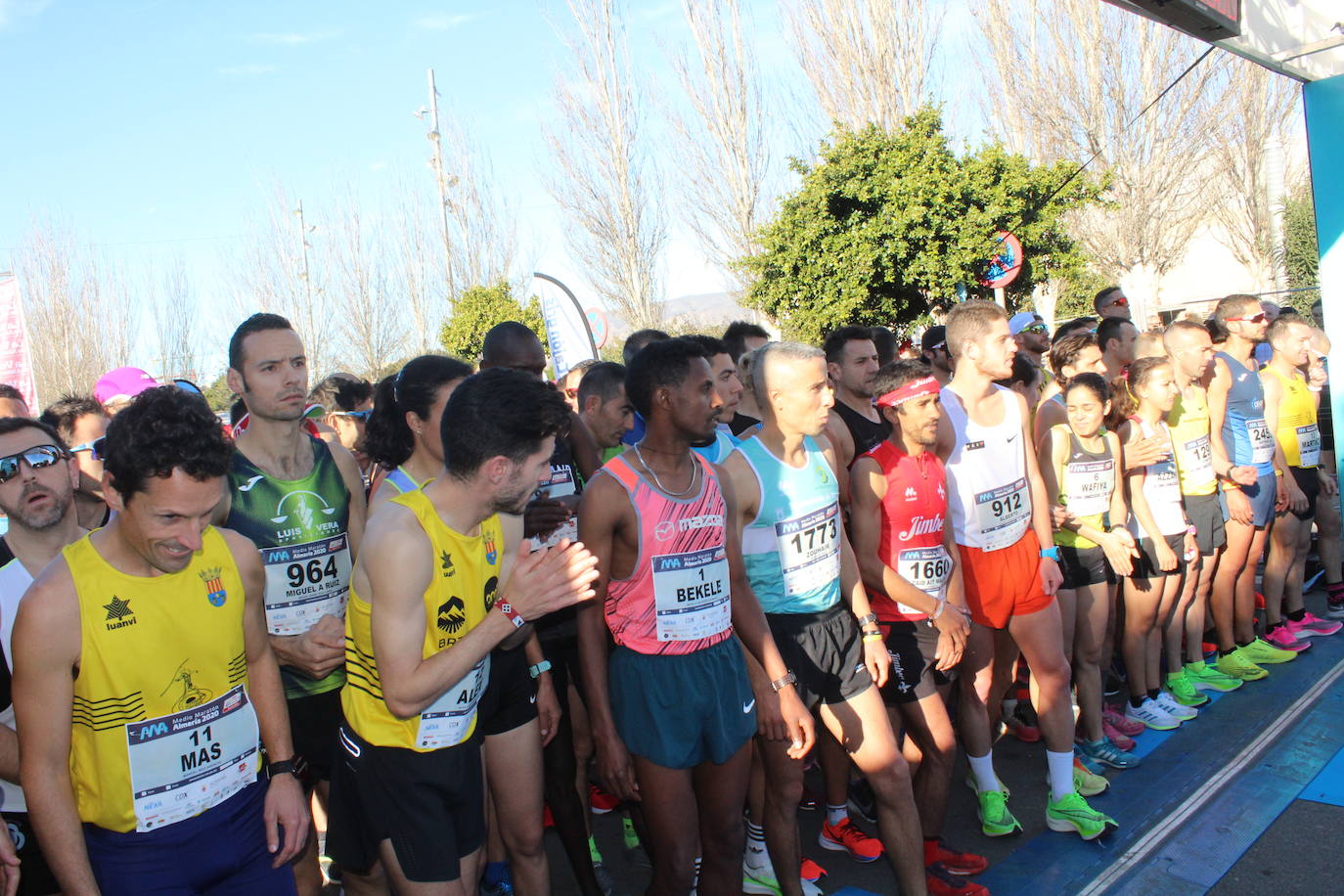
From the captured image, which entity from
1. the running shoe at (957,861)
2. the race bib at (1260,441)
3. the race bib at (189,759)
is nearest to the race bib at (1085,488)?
the running shoe at (957,861)

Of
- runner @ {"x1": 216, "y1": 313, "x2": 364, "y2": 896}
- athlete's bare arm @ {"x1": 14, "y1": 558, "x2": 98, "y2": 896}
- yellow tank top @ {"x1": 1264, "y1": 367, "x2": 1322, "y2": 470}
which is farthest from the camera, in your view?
yellow tank top @ {"x1": 1264, "y1": 367, "x2": 1322, "y2": 470}

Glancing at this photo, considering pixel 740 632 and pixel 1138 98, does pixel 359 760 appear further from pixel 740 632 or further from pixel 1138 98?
pixel 1138 98

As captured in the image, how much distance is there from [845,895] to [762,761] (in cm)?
74

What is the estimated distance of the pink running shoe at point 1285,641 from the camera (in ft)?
20.8

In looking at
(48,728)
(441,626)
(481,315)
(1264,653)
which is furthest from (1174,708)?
(481,315)

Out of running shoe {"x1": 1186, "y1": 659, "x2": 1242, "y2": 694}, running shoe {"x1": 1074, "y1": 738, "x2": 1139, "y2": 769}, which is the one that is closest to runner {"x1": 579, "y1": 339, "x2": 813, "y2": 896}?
running shoe {"x1": 1074, "y1": 738, "x2": 1139, "y2": 769}

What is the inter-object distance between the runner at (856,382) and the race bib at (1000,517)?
0.82 meters

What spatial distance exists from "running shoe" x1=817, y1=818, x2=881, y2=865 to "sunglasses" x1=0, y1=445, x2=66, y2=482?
11.2 feet

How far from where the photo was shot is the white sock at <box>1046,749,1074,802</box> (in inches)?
165

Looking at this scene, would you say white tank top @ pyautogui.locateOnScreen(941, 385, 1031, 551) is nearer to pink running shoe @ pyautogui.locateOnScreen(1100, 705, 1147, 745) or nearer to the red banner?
pink running shoe @ pyautogui.locateOnScreen(1100, 705, 1147, 745)

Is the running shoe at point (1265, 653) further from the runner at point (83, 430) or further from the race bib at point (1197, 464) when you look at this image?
the runner at point (83, 430)

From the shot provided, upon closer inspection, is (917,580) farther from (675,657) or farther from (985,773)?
(675,657)

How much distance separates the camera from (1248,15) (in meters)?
6.77

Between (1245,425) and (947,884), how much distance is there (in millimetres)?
4542
